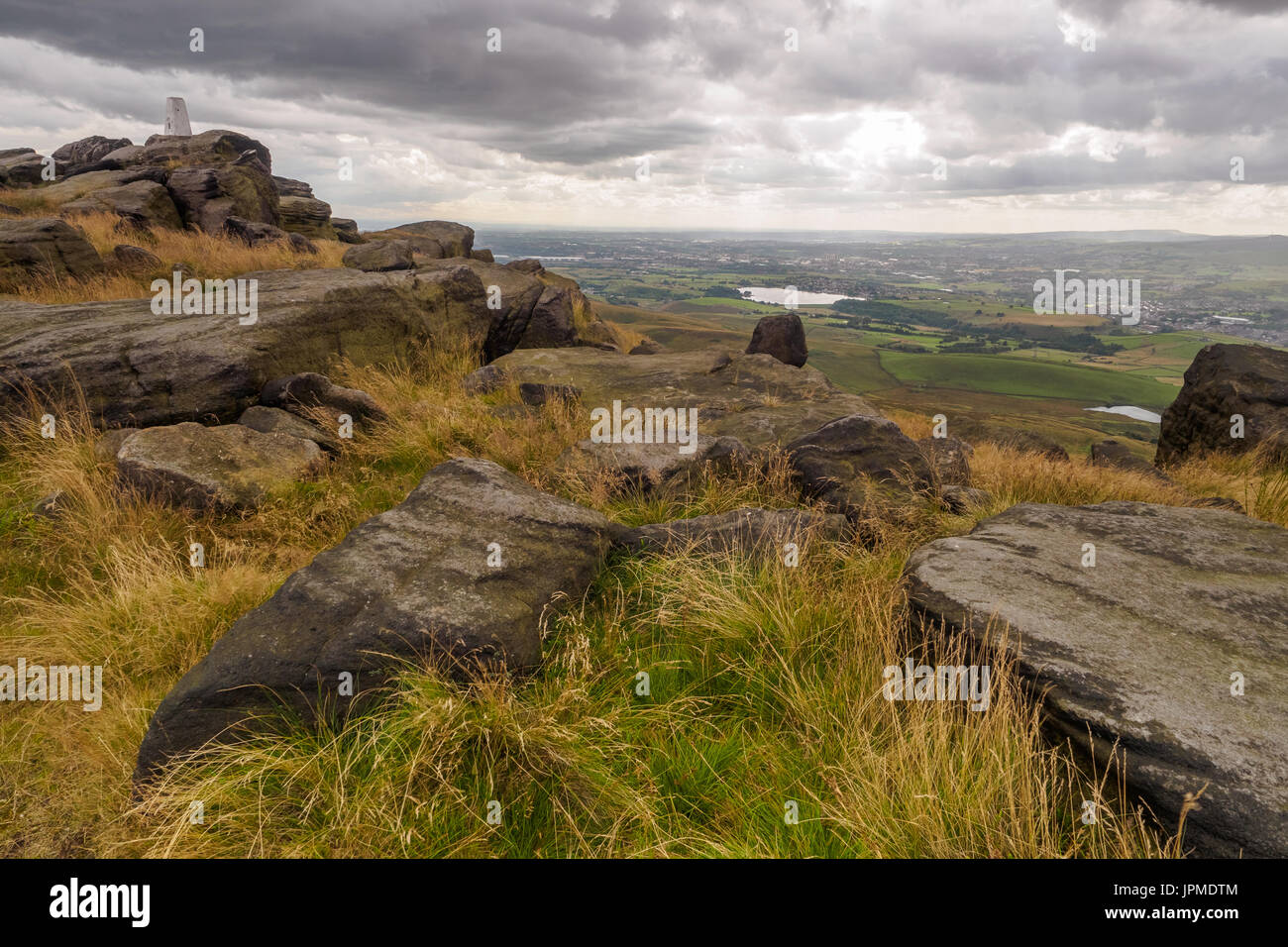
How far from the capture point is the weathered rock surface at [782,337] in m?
18.6

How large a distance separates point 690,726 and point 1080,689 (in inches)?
92.3

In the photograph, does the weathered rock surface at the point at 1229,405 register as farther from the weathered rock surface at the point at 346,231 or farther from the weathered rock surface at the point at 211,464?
the weathered rock surface at the point at 346,231

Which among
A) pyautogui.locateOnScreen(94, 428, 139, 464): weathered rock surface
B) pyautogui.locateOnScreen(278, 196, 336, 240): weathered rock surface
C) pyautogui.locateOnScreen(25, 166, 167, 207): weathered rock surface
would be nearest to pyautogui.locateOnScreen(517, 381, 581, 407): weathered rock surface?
pyautogui.locateOnScreen(94, 428, 139, 464): weathered rock surface

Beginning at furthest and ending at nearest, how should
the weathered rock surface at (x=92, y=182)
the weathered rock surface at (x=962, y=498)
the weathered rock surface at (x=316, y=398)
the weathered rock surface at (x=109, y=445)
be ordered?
1. the weathered rock surface at (x=92, y=182)
2. the weathered rock surface at (x=316, y=398)
3. the weathered rock surface at (x=962, y=498)
4. the weathered rock surface at (x=109, y=445)

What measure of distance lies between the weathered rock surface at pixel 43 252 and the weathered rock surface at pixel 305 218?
11.6 metres

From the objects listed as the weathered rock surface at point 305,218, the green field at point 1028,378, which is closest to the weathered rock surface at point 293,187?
the weathered rock surface at point 305,218

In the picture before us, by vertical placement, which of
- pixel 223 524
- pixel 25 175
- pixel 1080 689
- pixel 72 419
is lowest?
pixel 1080 689

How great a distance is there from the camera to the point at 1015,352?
17338cm

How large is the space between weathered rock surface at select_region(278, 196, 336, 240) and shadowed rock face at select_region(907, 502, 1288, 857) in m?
27.7

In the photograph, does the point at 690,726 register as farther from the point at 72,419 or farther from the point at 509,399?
the point at 72,419

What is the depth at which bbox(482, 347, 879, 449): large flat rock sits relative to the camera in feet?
34.3

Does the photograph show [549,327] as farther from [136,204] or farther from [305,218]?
[305,218]

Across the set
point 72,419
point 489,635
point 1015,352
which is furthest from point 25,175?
point 1015,352
